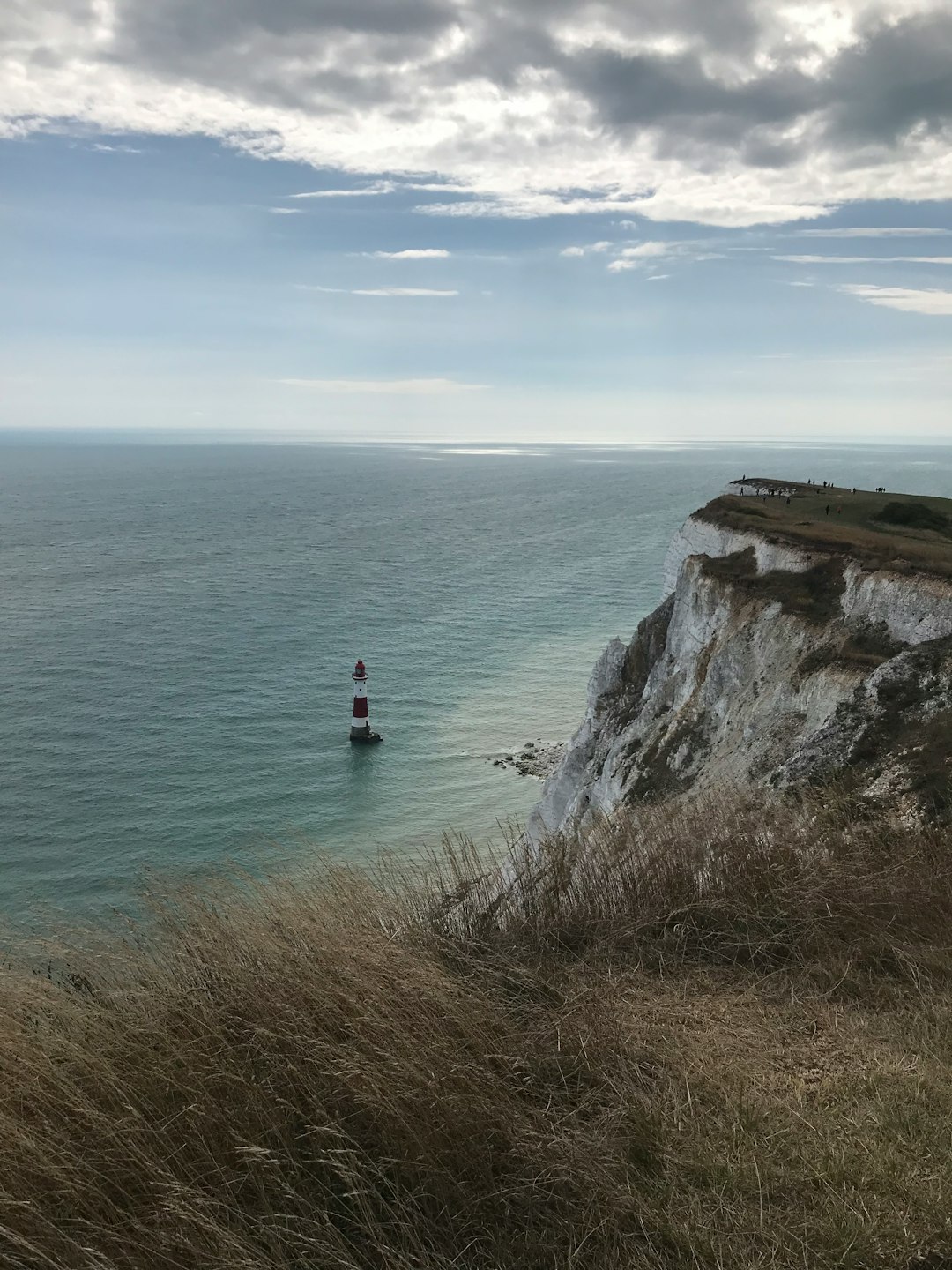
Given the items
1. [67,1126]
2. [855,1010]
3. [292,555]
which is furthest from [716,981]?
[292,555]

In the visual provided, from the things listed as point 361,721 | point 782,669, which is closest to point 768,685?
point 782,669

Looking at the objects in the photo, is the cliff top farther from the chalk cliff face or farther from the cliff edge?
the chalk cliff face

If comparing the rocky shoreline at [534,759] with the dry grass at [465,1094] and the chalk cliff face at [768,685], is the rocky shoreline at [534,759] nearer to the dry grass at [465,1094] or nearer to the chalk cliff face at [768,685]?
the chalk cliff face at [768,685]

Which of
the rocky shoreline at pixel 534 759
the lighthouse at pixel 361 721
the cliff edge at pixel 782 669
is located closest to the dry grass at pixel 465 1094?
the cliff edge at pixel 782 669

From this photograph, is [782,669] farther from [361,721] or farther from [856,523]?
[361,721]

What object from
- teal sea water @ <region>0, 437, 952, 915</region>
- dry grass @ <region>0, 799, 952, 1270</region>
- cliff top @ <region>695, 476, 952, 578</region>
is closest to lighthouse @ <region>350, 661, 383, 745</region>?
teal sea water @ <region>0, 437, 952, 915</region>

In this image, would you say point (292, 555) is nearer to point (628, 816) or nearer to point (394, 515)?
point (394, 515)
